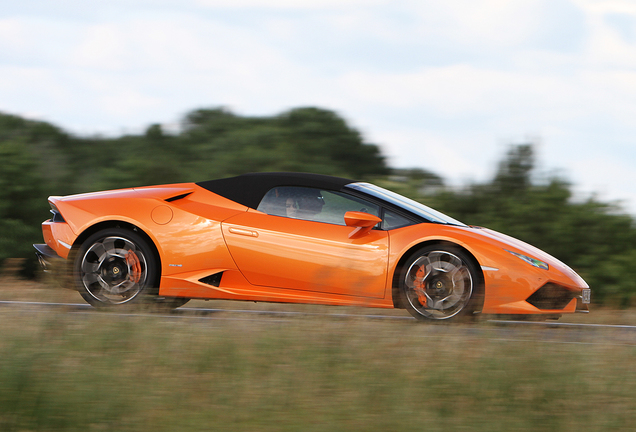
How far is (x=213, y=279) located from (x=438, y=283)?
Result: 72.1 inches

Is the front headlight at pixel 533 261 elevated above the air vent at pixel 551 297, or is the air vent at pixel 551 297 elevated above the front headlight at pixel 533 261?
the front headlight at pixel 533 261

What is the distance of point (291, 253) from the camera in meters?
5.48

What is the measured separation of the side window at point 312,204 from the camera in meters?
5.68

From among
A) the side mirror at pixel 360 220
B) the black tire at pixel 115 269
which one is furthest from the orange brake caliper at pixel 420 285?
the black tire at pixel 115 269

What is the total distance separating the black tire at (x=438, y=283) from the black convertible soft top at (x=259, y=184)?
959mm

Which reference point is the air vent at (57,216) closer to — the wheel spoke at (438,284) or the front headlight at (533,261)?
the wheel spoke at (438,284)

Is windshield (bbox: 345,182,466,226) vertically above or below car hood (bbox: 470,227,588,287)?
above

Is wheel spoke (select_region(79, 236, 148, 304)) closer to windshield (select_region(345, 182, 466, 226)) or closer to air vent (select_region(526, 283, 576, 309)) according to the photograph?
windshield (select_region(345, 182, 466, 226))

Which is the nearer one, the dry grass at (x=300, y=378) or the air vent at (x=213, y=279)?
the dry grass at (x=300, y=378)

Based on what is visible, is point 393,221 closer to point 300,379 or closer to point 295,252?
point 295,252

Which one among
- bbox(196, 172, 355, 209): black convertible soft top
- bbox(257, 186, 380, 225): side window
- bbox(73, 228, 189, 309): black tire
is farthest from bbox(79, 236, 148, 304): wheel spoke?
bbox(257, 186, 380, 225): side window

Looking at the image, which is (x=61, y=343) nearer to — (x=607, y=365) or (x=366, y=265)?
(x=366, y=265)

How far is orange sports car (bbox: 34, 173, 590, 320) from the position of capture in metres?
5.38

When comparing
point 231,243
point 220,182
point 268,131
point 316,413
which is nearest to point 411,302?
point 231,243
